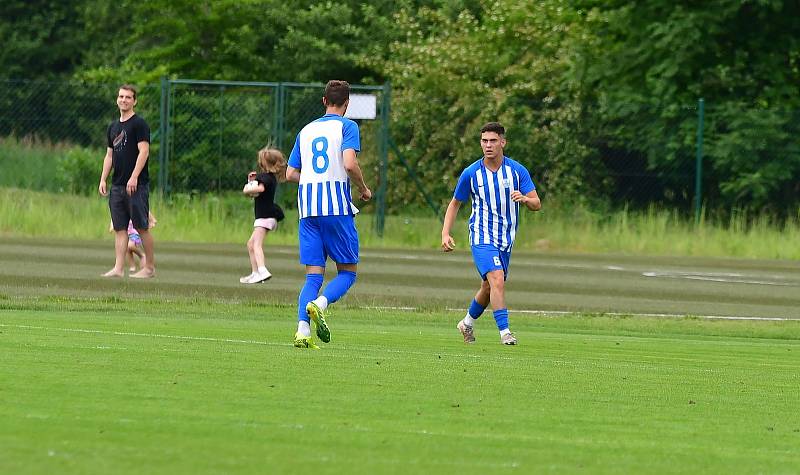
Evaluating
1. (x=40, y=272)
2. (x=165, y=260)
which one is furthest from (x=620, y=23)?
(x=40, y=272)

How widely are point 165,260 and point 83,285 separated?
4.08 meters

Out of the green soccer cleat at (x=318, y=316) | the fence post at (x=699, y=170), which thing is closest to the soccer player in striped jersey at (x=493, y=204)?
the green soccer cleat at (x=318, y=316)

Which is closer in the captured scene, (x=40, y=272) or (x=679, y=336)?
(x=679, y=336)

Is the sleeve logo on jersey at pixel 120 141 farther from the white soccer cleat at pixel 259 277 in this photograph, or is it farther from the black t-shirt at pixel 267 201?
the white soccer cleat at pixel 259 277

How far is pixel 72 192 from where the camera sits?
29.9 meters

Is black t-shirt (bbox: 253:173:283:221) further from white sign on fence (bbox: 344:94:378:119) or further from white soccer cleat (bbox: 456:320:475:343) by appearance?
white sign on fence (bbox: 344:94:378:119)

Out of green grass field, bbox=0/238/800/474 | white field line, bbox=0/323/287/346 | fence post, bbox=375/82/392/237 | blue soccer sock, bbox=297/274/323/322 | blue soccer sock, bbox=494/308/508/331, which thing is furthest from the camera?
fence post, bbox=375/82/392/237

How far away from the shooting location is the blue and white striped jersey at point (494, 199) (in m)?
13.3

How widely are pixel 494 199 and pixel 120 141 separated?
22.6ft

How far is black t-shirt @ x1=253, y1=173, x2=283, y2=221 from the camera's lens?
19266mm

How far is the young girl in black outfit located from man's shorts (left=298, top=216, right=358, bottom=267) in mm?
6830

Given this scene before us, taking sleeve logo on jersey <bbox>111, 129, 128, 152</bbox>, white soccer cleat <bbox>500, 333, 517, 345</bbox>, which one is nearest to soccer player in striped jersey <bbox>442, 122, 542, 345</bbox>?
white soccer cleat <bbox>500, 333, 517, 345</bbox>

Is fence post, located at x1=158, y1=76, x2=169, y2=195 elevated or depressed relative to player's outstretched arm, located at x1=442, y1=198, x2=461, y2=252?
elevated

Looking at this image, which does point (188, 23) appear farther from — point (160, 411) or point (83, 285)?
point (160, 411)
